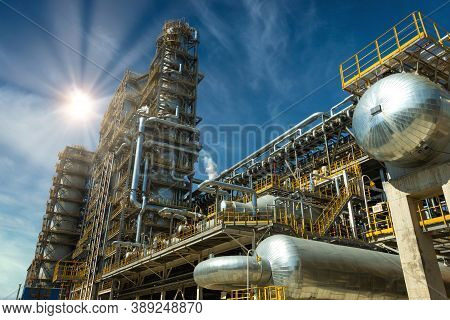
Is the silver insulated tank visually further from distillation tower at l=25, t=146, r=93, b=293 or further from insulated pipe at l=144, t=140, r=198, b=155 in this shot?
distillation tower at l=25, t=146, r=93, b=293

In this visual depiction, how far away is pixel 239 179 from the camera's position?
4000 centimetres

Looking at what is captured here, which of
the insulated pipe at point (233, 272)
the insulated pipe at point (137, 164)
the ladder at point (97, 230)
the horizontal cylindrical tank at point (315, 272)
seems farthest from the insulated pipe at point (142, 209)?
the horizontal cylindrical tank at point (315, 272)

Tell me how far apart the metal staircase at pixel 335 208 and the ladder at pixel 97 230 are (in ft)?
78.4

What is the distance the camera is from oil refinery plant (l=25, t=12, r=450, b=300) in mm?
11133

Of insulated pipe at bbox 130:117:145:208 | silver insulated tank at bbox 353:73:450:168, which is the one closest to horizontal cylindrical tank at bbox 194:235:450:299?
silver insulated tank at bbox 353:73:450:168

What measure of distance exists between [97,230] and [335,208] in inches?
1125

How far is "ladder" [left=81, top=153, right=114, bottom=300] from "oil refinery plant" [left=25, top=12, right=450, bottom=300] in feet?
0.72

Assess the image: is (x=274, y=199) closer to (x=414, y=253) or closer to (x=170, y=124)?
(x=414, y=253)

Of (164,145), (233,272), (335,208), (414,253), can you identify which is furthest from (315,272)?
(164,145)

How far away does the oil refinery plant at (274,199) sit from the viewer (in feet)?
36.5

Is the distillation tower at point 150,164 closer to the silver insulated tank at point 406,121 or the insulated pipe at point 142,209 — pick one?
the insulated pipe at point 142,209

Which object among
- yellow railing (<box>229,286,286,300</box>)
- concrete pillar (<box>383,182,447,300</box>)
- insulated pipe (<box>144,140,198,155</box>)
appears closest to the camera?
concrete pillar (<box>383,182,447,300</box>)

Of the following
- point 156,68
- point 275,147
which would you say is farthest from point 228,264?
point 156,68
